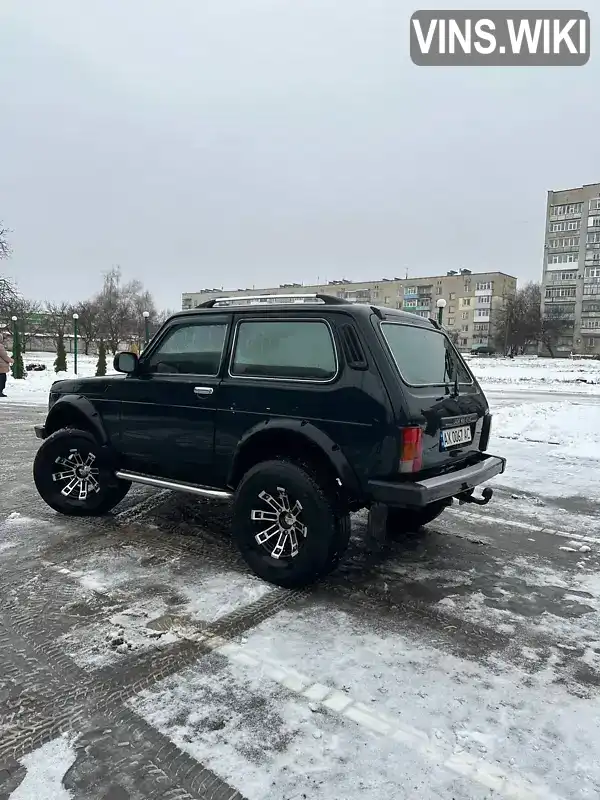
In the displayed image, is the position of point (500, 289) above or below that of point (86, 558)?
above

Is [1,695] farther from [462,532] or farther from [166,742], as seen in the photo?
[462,532]

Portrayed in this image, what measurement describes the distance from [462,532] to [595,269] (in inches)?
3325

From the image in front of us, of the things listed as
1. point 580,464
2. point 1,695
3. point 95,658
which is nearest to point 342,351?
point 95,658

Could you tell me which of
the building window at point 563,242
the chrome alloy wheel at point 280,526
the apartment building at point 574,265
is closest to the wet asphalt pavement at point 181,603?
the chrome alloy wheel at point 280,526

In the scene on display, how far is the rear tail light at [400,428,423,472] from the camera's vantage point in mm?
3363

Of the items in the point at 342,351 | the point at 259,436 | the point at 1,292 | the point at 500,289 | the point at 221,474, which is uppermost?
the point at 500,289

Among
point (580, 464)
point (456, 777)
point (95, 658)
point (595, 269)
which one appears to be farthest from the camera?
point (595, 269)

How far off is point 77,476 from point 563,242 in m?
88.3

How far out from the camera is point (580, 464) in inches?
306

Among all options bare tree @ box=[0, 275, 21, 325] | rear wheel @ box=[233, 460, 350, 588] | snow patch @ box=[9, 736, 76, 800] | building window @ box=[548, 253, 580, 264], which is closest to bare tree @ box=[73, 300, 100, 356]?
bare tree @ box=[0, 275, 21, 325]

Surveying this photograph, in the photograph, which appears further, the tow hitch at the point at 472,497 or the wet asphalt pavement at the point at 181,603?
the tow hitch at the point at 472,497

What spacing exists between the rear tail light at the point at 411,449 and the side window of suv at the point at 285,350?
634 millimetres

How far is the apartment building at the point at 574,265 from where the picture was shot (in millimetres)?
76688

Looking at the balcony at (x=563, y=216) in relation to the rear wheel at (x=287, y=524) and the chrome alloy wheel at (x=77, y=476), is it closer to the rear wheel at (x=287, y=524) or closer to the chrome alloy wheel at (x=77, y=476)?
the chrome alloy wheel at (x=77, y=476)
